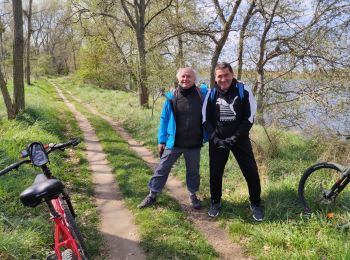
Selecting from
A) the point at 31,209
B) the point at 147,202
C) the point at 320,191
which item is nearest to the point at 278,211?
the point at 320,191

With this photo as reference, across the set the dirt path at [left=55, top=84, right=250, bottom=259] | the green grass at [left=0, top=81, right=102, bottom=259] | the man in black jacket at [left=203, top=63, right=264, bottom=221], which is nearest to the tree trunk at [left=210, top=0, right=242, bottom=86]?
the green grass at [left=0, top=81, right=102, bottom=259]

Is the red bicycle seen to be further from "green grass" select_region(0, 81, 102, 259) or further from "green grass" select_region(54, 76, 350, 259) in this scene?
"green grass" select_region(54, 76, 350, 259)

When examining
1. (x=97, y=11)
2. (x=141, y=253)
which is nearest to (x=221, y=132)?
(x=141, y=253)

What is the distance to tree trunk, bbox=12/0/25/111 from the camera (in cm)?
1056

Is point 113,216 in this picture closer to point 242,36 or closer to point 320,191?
point 320,191

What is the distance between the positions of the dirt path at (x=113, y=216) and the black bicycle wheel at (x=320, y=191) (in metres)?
2.50

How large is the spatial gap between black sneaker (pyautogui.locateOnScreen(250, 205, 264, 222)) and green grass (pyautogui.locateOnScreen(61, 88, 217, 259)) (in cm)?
89

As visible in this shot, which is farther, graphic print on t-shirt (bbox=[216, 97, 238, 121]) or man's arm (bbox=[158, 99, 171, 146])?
man's arm (bbox=[158, 99, 171, 146])

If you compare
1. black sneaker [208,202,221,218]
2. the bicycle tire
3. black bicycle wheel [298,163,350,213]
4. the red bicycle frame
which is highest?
the red bicycle frame

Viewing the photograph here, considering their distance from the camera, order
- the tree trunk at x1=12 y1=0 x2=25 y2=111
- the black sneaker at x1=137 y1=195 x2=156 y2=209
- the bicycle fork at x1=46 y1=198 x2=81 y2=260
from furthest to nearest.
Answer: the tree trunk at x1=12 y1=0 x2=25 y2=111, the black sneaker at x1=137 y1=195 x2=156 y2=209, the bicycle fork at x1=46 y1=198 x2=81 y2=260

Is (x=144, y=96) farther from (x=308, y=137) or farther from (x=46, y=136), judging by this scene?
(x=308, y=137)

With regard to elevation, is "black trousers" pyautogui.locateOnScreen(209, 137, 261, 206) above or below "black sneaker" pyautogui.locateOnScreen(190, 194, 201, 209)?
above

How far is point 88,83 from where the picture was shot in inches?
Answer: 1382

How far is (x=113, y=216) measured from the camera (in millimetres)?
5418
